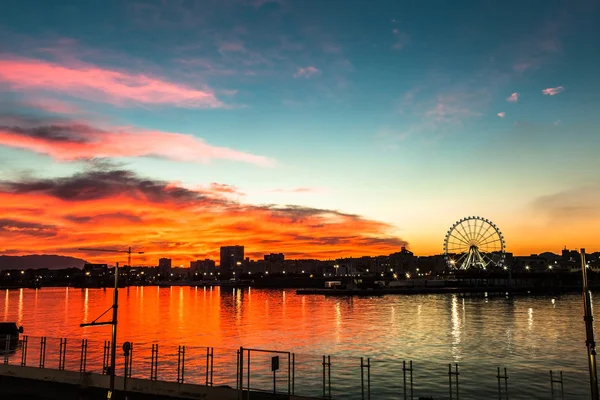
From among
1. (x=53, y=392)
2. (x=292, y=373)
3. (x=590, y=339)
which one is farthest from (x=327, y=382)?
(x=590, y=339)

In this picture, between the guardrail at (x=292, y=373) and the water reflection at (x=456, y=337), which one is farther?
the water reflection at (x=456, y=337)

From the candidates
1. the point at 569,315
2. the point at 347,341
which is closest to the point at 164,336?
the point at 347,341

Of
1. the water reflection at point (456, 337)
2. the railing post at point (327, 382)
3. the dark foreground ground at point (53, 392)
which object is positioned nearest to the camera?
the railing post at point (327, 382)

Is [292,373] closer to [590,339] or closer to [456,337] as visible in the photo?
[590,339]

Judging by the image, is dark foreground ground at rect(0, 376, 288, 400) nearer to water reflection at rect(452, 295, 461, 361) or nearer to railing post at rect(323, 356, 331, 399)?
railing post at rect(323, 356, 331, 399)

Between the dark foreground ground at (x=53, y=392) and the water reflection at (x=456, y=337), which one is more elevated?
the dark foreground ground at (x=53, y=392)

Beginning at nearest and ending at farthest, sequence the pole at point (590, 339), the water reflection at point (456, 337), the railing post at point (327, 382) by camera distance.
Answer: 1. the pole at point (590, 339)
2. the railing post at point (327, 382)
3. the water reflection at point (456, 337)

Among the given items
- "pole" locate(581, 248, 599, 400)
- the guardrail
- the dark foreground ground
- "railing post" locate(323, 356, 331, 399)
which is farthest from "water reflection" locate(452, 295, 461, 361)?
"pole" locate(581, 248, 599, 400)

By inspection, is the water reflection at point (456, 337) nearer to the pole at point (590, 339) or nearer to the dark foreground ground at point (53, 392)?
the dark foreground ground at point (53, 392)

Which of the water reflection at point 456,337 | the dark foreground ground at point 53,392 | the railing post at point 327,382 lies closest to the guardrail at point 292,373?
the railing post at point 327,382

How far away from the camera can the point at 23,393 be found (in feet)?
118

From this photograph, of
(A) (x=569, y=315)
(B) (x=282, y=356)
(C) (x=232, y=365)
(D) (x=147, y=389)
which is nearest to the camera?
(D) (x=147, y=389)

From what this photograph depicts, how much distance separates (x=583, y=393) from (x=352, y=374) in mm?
23450

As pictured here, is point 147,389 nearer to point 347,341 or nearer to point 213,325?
point 347,341
